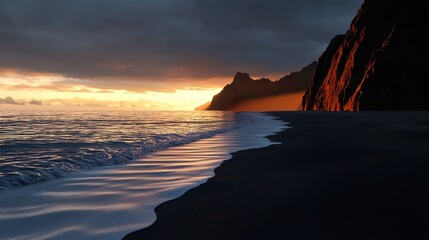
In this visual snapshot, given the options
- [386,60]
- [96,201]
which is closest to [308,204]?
[96,201]

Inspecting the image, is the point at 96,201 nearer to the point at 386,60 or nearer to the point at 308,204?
the point at 308,204

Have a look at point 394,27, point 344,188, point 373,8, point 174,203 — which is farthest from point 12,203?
point 373,8

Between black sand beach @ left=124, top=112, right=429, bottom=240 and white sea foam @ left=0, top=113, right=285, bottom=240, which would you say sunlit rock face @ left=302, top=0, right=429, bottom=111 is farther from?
white sea foam @ left=0, top=113, right=285, bottom=240

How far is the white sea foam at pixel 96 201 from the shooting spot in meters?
3.68

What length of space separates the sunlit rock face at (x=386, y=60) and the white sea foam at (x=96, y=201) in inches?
2411

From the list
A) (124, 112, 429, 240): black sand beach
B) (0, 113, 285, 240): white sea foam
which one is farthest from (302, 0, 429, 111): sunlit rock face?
(0, 113, 285, 240): white sea foam

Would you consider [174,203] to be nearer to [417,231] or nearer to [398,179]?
[417,231]

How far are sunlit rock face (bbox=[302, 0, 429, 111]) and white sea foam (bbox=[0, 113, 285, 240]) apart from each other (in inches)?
2411

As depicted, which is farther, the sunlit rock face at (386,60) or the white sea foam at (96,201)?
the sunlit rock face at (386,60)

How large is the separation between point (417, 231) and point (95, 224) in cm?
347

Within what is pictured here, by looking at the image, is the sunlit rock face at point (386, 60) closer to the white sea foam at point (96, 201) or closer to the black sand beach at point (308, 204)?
the black sand beach at point (308, 204)

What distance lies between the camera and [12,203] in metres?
4.86

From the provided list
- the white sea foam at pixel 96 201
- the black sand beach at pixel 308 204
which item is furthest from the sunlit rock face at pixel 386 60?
the white sea foam at pixel 96 201

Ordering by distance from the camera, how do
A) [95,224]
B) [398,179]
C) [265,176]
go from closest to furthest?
[95,224] < [398,179] < [265,176]
